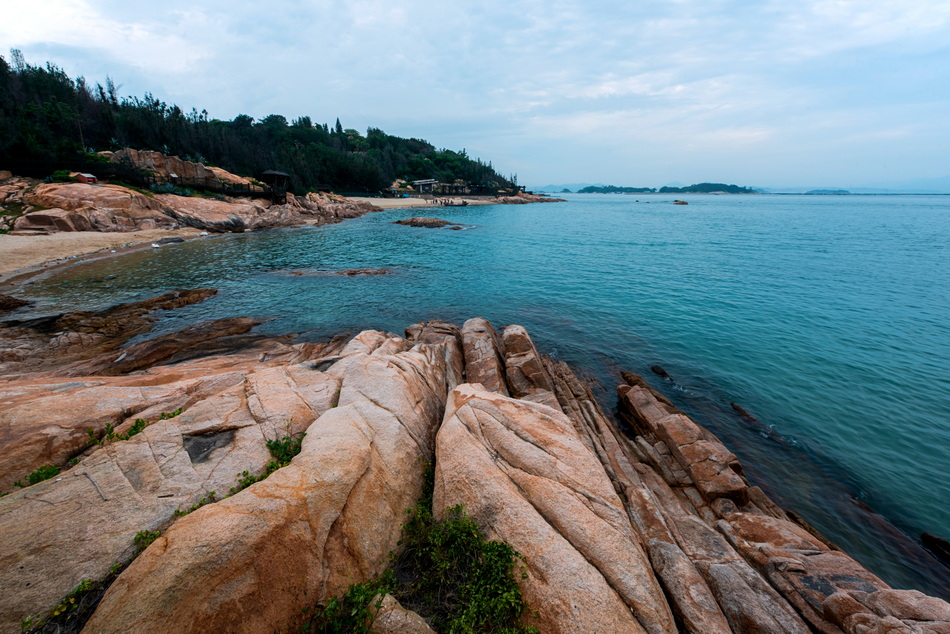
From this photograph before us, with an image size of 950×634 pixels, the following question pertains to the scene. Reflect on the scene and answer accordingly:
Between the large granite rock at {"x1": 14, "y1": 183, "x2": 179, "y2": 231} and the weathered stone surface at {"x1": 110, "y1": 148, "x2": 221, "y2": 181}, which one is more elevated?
the weathered stone surface at {"x1": 110, "y1": 148, "x2": 221, "y2": 181}

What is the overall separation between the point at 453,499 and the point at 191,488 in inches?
188

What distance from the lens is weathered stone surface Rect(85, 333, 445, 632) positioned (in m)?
4.48

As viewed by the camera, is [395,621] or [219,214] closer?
[395,621]

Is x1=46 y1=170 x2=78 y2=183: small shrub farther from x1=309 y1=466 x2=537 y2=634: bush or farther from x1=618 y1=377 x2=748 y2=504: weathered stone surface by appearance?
x1=618 y1=377 x2=748 y2=504: weathered stone surface

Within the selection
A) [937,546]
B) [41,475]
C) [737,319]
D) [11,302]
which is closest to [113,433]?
[41,475]

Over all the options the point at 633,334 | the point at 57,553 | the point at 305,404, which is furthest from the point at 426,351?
the point at 633,334

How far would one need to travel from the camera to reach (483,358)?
14.8 meters

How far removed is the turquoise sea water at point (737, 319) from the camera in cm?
1122

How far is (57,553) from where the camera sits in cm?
509

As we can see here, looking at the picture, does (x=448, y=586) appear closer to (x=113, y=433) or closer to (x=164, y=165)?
(x=113, y=433)

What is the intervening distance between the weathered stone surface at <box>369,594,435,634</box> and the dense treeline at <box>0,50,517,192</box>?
74730 mm

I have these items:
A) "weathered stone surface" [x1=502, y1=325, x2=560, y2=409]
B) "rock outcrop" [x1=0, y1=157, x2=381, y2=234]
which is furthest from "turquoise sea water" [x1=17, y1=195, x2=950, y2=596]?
"rock outcrop" [x1=0, y1=157, x2=381, y2=234]

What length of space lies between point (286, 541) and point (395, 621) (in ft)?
6.44

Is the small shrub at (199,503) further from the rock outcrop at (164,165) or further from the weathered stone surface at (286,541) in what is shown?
the rock outcrop at (164,165)
